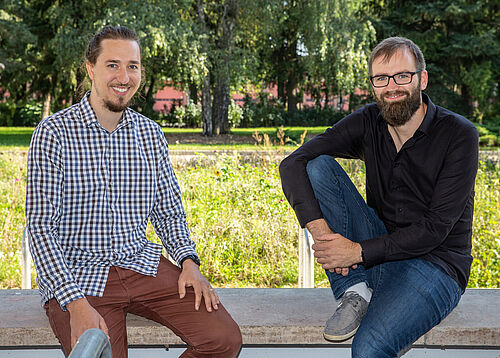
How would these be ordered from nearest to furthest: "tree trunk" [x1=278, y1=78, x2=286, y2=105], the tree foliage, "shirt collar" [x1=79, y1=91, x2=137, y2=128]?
"shirt collar" [x1=79, y1=91, x2=137, y2=128]
the tree foliage
"tree trunk" [x1=278, y1=78, x2=286, y2=105]

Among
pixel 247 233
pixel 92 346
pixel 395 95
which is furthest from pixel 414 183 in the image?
pixel 247 233

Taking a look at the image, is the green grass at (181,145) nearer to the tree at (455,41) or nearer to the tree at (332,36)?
the tree at (332,36)

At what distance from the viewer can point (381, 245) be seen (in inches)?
93.2

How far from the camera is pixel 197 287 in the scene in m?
2.25

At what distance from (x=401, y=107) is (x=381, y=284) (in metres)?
0.78

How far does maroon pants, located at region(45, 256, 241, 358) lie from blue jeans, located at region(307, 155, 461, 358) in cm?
52

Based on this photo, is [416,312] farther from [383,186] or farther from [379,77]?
[379,77]

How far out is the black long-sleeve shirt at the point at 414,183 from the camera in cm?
235

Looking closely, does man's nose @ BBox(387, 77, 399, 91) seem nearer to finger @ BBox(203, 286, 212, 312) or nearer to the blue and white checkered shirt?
the blue and white checkered shirt

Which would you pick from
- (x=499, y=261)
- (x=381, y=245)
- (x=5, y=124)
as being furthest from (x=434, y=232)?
(x=5, y=124)

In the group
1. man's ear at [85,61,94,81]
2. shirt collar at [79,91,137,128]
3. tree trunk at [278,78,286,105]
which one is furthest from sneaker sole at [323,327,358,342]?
tree trunk at [278,78,286,105]

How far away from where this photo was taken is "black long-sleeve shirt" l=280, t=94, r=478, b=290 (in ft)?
7.70

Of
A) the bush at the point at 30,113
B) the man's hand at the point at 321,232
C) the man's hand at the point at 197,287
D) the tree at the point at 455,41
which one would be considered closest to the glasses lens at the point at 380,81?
the man's hand at the point at 321,232

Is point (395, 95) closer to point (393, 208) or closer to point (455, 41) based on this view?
point (393, 208)
